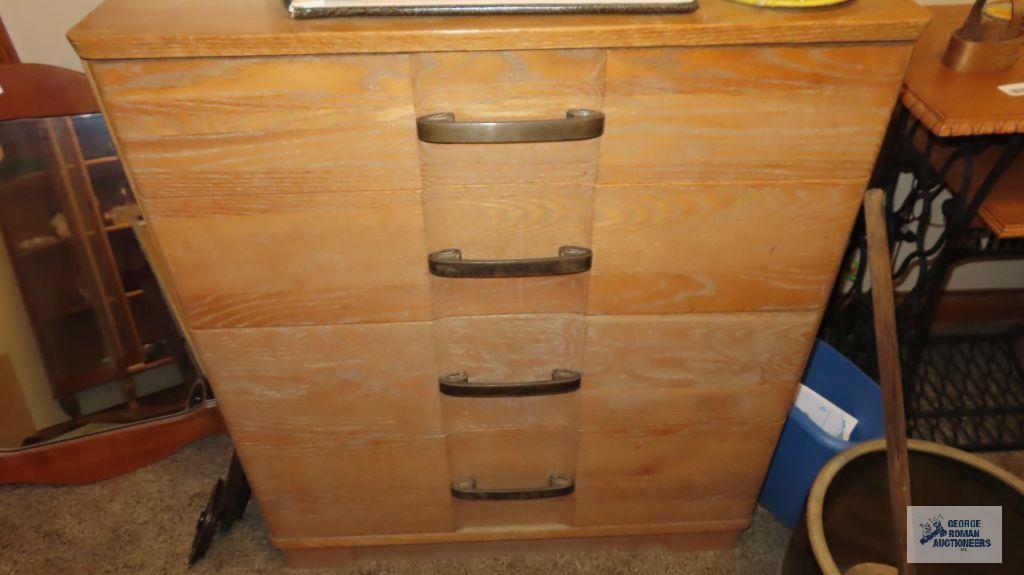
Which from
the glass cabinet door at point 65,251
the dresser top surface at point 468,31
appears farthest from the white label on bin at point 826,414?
the glass cabinet door at point 65,251

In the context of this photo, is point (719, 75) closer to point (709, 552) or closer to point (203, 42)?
point (203, 42)

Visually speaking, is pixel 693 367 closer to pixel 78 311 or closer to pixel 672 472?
pixel 672 472

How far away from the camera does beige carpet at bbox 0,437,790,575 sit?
1181 millimetres

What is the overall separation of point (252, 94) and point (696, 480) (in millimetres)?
800

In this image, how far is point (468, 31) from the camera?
62 cm

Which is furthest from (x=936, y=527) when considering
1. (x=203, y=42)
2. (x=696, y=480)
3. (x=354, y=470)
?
(x=203, y=42)

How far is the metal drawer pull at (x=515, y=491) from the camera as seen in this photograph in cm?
104

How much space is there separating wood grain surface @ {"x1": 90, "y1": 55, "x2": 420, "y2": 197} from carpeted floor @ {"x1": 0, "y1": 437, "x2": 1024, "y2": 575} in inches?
28.9

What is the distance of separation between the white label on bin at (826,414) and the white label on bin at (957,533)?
185 millimetres

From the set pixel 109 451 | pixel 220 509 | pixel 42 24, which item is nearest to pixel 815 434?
pixel 220 509

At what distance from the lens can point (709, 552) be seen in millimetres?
1204

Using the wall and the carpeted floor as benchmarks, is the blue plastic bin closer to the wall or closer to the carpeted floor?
the carpeted floor

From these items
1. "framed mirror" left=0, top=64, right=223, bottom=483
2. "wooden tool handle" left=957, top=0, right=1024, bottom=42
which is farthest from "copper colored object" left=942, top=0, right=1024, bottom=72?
"framed mirror" left=0, top=64, right=223, bottom=483

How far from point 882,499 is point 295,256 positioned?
859 mm
